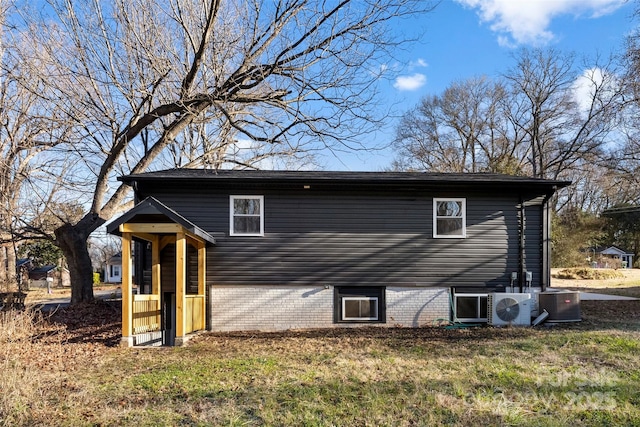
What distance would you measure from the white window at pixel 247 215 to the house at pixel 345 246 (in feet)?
0.08

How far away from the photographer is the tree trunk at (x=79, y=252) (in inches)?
434

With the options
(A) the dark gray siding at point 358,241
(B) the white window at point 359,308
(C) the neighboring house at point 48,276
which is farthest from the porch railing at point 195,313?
(C) the neighboring house at point 48,276

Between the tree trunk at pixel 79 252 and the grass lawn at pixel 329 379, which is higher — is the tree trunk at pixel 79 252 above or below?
above

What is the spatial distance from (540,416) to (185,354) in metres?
5.30

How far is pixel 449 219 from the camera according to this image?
31.5 feet

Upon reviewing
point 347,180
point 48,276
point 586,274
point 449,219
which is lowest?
point 48,276

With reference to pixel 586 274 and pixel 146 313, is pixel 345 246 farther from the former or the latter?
pixel 586 274

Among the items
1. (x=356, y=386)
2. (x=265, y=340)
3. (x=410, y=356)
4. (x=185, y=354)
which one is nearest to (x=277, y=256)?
(x=265, y=340)

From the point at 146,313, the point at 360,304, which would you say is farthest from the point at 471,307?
the point at 146,313

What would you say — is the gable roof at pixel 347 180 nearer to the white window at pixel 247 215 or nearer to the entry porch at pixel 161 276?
the white window at pixel 247 215

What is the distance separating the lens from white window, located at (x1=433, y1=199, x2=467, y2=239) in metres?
9.57

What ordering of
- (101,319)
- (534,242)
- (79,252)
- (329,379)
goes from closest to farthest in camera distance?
(329,379)
(534,242)
(101,319)
(79,252)

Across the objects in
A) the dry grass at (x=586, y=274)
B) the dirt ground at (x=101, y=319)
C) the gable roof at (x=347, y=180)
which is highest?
the gable roof at (x=347, y=180)

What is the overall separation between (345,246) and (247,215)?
2.42m
